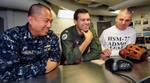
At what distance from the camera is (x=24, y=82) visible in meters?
0.78

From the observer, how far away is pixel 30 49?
1.07 m

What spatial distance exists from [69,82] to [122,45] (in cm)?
128

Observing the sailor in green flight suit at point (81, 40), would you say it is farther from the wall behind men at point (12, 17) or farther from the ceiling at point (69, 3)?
the wall behind men at point (12, 17)

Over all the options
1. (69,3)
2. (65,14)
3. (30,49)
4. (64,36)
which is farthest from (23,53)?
(65,14)

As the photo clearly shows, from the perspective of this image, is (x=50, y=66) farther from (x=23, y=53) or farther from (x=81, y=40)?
(x=81, y=40)

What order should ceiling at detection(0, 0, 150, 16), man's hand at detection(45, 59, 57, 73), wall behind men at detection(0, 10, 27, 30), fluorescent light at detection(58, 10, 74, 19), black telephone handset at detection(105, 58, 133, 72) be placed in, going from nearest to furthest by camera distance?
black telephone handset at detection(105, 58, 133, 72) → man's hand at detection(45, 59, 57, 73) → ceiling at detection(0, 0, 150, 16) → wall behind men at detection(0, 10, 27, 30) → fluorescent light at detection(58, 10, 74, 19)

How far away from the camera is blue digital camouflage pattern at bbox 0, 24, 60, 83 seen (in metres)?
0.89

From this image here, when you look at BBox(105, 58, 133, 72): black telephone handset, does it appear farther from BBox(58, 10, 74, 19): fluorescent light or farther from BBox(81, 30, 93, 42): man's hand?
BBox(58, 10, 74, 19): fluorescent light

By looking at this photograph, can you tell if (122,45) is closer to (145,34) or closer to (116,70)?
(116,70)

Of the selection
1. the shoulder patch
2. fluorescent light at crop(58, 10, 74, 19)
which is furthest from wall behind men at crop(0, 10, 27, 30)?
the shoulder patch

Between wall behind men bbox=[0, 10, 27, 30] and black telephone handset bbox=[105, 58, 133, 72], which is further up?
wall behind men bbox=[0, 10, 27, 30]

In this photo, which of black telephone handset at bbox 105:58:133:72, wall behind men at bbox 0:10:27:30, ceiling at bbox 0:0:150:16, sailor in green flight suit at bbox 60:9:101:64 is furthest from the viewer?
wall behind men at bbox 0:10:27:30

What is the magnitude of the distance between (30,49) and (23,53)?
0.14 ft

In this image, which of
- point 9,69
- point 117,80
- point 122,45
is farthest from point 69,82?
point 122,45
